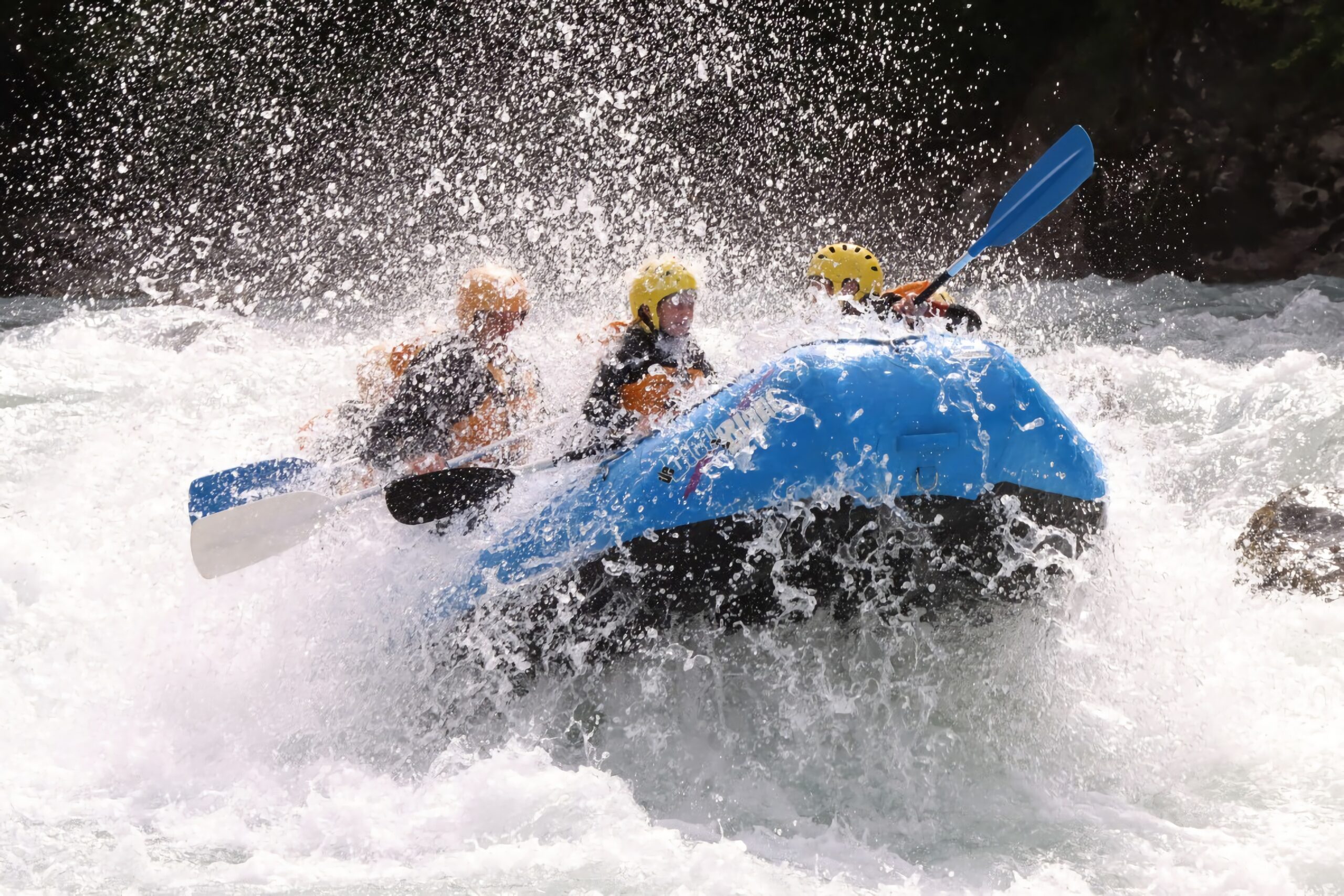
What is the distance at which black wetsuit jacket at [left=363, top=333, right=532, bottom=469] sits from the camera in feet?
14.0

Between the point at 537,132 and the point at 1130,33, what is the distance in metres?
6.45

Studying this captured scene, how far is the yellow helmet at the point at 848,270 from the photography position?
5230mm

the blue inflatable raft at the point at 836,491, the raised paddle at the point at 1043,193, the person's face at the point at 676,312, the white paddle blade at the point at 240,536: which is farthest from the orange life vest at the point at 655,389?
the white paddle blade at the point at 240,536

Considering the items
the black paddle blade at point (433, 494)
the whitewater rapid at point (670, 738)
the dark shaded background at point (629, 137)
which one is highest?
the dark shaded background at point (629, 137)

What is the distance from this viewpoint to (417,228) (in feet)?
42.3

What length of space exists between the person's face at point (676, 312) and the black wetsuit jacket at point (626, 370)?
0.07 metres

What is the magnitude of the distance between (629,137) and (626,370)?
30.2ft

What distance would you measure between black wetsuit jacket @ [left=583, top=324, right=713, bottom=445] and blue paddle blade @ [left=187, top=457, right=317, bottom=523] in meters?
1.11

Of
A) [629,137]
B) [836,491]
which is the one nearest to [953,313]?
[836,491]

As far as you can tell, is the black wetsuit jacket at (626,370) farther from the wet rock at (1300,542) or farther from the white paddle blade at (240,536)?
the wet rock at (1300,542)

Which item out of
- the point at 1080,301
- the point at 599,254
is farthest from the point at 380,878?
the point at 1080,301

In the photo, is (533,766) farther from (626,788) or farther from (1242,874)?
(1242,874)

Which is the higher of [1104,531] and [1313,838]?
[1104,531]

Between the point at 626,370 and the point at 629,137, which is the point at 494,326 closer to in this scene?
the point at 626,370
